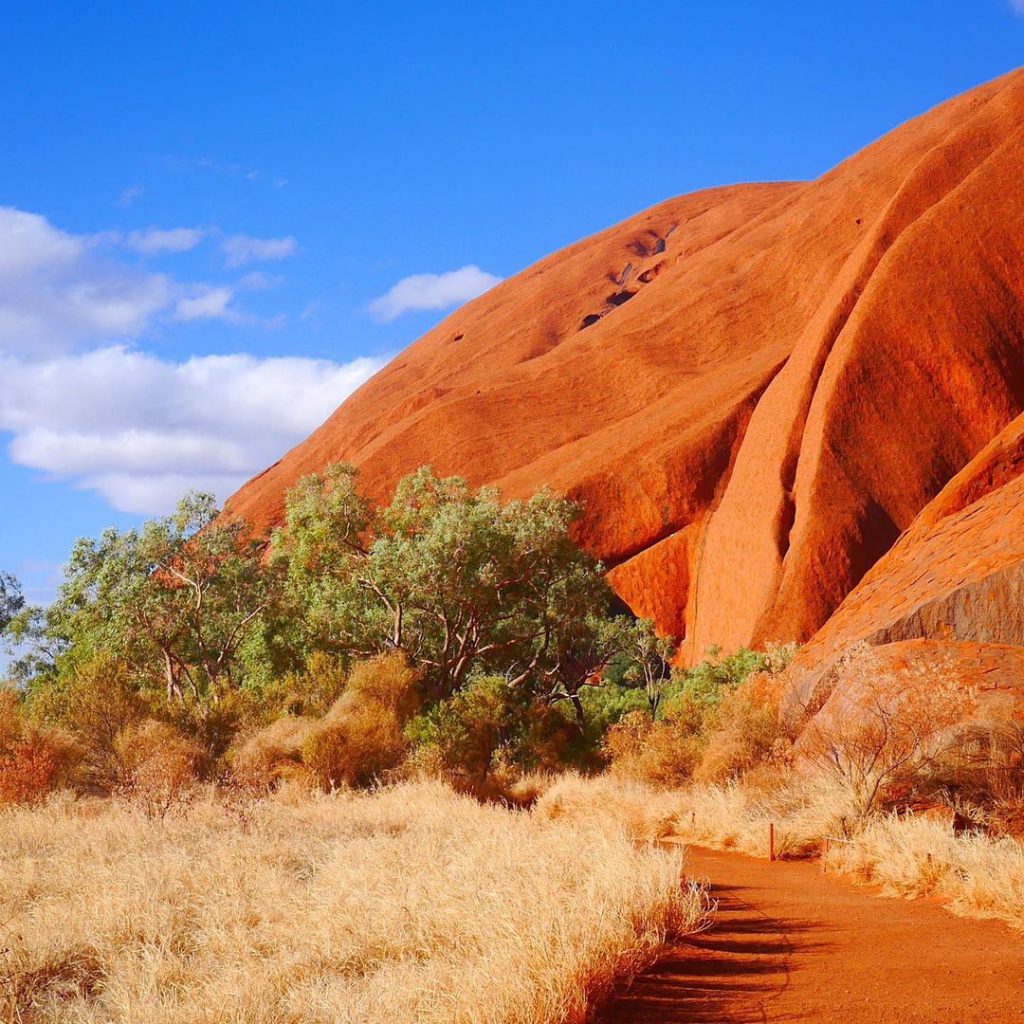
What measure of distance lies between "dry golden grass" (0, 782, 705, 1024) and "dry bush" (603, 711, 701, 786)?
7.34 meters

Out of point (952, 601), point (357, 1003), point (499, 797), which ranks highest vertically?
point (952, 601)

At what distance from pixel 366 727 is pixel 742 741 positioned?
246 inches

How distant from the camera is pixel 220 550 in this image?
2238cm

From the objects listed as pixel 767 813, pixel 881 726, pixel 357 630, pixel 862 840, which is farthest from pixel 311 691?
pixel 862 840

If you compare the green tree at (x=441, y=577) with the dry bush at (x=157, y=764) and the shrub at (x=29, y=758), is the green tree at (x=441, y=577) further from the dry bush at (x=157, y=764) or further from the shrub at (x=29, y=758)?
the shrub at (x=29, y=758)

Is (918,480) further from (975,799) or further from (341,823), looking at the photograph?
(341,823)

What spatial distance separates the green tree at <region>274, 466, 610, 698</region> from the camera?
20.2m

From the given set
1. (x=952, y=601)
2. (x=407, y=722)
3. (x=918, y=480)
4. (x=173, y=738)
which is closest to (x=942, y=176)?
(x=918, y=480)

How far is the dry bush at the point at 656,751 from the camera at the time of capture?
16.4 metres

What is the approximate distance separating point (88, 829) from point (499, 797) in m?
7.80

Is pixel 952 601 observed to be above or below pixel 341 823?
above

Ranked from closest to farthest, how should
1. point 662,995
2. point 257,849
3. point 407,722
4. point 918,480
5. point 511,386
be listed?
1. point 662,995
2. point 257,849
3. point 407,722
4. point 918,480
5. point 511,386

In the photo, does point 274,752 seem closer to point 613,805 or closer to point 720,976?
point 613,805

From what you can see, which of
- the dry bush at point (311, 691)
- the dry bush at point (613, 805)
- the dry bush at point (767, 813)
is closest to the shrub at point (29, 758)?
the dry bush at point (311, 691)
